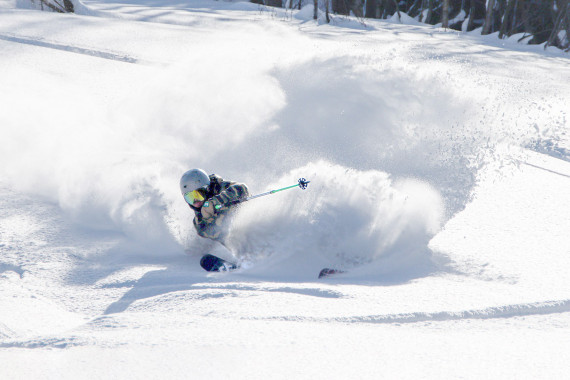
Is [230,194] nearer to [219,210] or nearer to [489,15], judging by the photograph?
[219,210]

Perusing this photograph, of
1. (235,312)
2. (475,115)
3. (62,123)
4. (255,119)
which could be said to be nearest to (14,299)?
(235,312)

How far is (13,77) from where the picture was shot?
9344mm

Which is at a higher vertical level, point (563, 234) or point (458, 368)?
point (458, 368)

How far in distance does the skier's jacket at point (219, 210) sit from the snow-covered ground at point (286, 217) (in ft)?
0.69

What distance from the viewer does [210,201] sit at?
480cm

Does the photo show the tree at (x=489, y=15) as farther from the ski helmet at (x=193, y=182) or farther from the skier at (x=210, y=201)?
the ski helmet at (x=193, y=182)

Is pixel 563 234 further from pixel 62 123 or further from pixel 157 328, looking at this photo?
pixel 62 123

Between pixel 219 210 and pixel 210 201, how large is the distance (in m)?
0.13

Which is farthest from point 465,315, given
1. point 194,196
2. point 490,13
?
point 490,13

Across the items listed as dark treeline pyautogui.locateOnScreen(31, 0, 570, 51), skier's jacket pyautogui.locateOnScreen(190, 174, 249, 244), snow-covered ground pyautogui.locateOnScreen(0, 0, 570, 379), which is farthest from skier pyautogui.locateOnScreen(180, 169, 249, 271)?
dark treeline pyautogui.locateOnScreen(31, 0, 570, 51)

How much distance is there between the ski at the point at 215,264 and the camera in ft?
15.1

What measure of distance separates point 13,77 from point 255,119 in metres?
4.45

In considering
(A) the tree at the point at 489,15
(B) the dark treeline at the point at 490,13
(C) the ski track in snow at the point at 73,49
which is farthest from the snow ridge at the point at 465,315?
(A) the tree at the point at 489,15

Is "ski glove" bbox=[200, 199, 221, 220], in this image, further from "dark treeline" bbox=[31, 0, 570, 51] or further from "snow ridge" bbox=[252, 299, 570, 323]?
"dark treeline" bbox=[31, 0, 570, 51]
